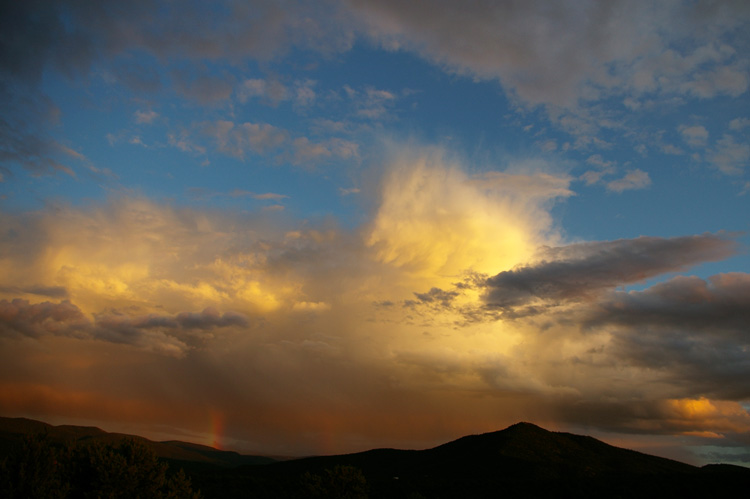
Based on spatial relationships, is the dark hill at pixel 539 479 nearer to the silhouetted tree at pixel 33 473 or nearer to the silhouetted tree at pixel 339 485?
the silhouetted tree at pixel 339 485

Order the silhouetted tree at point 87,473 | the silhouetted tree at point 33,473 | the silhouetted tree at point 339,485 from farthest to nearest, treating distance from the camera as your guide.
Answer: the silhouetted tree at point 339,485, the silhouetted tree at point 87,473, the silhouetted tree at point 33,473

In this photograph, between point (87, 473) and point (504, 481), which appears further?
point (504, 481)

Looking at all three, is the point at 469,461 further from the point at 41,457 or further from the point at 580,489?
the point at 41,457

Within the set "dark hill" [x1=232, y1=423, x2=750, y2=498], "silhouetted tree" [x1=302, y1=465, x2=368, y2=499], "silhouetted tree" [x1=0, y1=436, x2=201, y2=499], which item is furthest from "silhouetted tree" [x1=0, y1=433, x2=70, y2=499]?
"dark hill" [x1=232, y1=423, x2=750, y2=498]

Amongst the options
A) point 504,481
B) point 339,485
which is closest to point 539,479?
point 504,481

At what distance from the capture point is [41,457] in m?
51.5

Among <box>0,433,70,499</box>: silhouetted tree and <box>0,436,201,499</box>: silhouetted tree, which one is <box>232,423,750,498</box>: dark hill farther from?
<box>0,433,70,499</box>: silhouetted tree

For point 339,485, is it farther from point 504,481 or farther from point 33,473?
point 504,481

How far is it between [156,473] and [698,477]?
116 meters

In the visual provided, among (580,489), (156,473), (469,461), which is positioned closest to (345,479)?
(156,473)

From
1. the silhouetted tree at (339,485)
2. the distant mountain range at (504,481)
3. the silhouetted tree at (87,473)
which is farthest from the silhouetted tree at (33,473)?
the silhouetted tree at (339,485)

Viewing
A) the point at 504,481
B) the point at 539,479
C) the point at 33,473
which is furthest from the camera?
the point at 539,479

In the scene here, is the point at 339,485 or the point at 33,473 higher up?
the point at 33,473

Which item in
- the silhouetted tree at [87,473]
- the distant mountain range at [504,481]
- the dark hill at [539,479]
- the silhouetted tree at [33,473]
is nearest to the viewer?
the silhouetted tree at [33,473]
